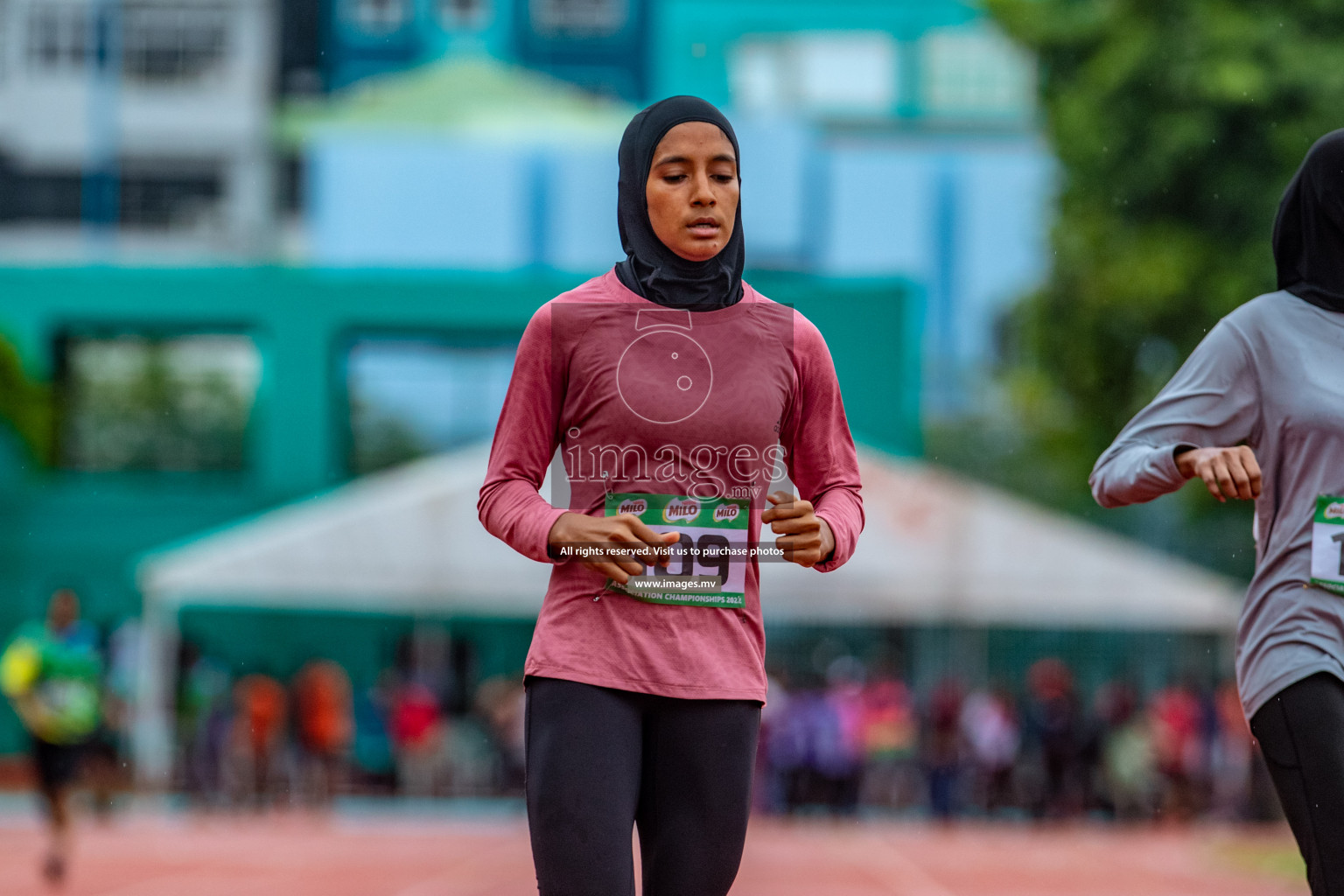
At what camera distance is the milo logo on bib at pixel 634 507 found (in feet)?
8.92

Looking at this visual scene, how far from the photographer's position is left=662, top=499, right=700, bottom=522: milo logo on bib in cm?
273

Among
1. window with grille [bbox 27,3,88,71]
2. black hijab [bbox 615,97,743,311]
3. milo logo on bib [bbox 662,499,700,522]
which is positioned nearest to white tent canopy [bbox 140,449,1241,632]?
window with grille [bbox 27,3,88,71]

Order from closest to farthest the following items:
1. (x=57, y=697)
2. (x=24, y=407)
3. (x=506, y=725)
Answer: (x=57, y=697)
(x=506, y=725)
(x=24, y=407)

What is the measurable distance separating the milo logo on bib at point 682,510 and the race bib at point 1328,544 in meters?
1.12

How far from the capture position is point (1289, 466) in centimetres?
308

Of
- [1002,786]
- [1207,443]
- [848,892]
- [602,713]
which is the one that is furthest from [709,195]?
[1002,786]

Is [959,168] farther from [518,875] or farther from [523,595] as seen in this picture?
[518,875]

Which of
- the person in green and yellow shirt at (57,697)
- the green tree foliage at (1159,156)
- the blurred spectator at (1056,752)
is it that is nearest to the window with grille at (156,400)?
the blurred spectator at (1056,752)

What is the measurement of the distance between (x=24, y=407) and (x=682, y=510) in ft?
66.5

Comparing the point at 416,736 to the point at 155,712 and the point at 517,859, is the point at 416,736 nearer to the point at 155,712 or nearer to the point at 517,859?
the point at 155,712

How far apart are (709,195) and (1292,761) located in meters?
1.38

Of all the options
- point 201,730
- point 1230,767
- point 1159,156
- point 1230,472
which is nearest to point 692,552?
point 1230,472

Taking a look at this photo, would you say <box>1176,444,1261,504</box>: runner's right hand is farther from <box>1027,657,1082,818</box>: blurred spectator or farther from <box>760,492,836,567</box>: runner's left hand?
<box>1027,657,1082,818</box>: blurred spectator

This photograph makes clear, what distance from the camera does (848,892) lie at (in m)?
10.2
